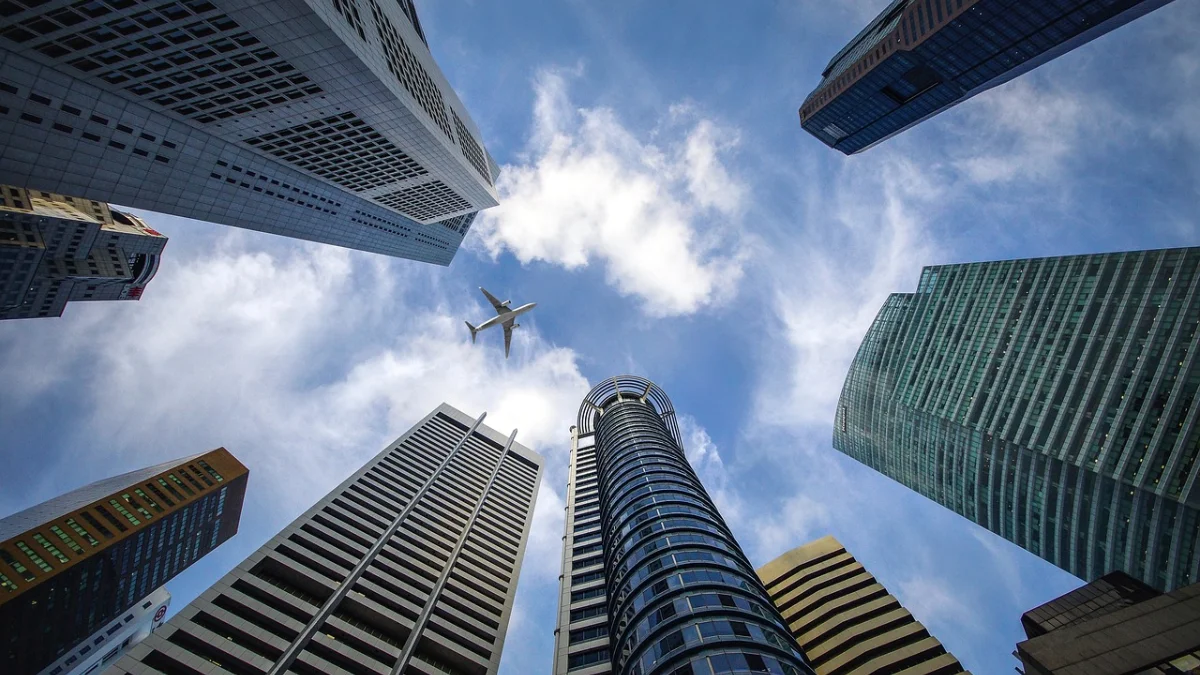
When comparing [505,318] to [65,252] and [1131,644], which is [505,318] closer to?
[1131,644]

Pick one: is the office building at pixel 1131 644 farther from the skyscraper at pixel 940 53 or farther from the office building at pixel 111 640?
the office building at pixel 111 640

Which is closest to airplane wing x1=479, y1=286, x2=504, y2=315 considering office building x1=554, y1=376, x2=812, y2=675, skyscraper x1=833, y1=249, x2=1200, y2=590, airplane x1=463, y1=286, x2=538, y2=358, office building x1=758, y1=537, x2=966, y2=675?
airplane x1=463, y1=286, x2=538, y2=358

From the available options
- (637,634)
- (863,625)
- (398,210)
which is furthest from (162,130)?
(863,625)

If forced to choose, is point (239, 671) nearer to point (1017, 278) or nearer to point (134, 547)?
point (134, 547)

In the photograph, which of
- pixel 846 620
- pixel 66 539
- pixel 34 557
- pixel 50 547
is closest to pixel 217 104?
pixel 34 557

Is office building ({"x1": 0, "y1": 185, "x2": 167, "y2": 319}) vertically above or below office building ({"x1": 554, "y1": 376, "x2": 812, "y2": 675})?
below

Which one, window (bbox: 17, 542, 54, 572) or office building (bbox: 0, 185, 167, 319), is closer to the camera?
window (bbox: 17, 542, 54, 572)

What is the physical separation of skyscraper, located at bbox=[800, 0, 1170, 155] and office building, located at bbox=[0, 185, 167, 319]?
142 metres

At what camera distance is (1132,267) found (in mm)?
64750

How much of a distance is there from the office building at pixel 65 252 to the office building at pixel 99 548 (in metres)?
38.4

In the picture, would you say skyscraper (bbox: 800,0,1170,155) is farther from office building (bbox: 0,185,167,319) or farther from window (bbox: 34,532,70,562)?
window (bbox: 34,532,70,562)

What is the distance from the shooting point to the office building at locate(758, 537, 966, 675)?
46.6 metres

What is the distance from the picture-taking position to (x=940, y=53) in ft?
311

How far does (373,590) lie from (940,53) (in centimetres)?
12817
